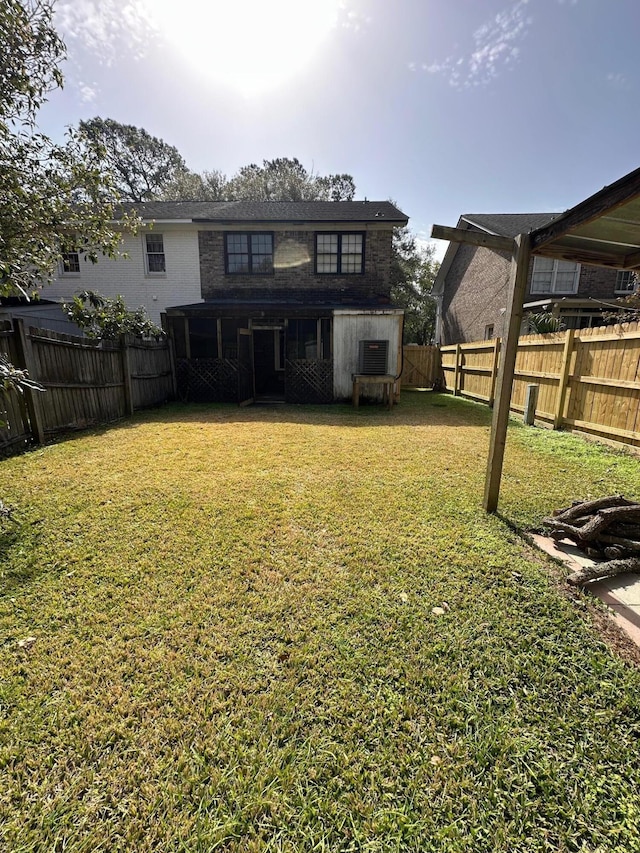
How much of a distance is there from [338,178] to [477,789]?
37.9 metres

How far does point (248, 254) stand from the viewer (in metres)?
13.4

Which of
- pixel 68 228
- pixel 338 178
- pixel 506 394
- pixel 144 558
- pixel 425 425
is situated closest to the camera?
pixel 144 558

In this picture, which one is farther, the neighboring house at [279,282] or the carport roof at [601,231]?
the neighboring house at [279,282]

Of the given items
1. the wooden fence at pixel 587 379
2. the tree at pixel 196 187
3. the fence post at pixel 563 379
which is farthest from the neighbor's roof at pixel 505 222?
the tree at pixel 196 187

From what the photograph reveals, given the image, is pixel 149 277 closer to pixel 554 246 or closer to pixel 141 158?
pixel 554 246

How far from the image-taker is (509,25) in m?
7.03

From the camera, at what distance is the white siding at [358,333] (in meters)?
10.7

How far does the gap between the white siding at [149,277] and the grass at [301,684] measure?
11778 mm

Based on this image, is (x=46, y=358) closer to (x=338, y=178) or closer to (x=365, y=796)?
(x=365, y=796)

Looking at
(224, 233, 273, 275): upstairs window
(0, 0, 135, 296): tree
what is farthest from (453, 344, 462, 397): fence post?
→ (0, 0, 135, 296): tree

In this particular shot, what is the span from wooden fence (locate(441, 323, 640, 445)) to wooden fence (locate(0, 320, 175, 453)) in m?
8.55

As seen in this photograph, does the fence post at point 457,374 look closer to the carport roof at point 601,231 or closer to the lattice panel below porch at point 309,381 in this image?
the lattice panel below porch at point 309,381

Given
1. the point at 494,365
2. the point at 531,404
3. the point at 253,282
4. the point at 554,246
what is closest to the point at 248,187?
the point at 253,282

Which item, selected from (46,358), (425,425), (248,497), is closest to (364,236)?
(425,425)
